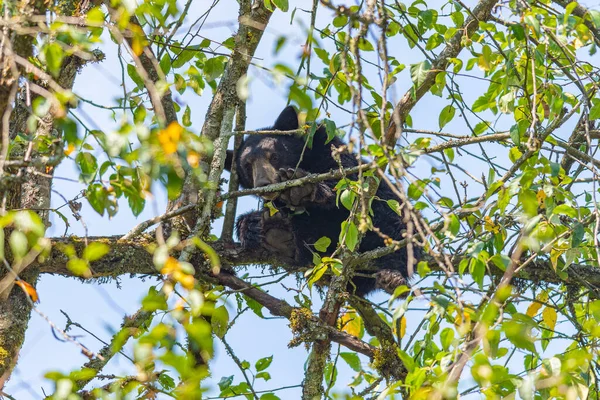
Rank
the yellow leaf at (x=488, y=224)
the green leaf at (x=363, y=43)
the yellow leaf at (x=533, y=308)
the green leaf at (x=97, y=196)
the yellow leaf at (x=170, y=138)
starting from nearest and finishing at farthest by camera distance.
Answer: the yellow leaf at (x=170, y=138), the green leaf at (x=97, y=196), the green leaf at (x=363, y=43), the yellow leaf at (x=488, y=224), the yellow leaf at (x=533, y=308)

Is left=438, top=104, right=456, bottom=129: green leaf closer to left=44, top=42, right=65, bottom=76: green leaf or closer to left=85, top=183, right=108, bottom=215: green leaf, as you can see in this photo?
left=85, top=183, right=108, bottom=215: green leaf

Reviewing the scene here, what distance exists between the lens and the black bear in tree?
6.47m

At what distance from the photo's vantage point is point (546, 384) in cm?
294

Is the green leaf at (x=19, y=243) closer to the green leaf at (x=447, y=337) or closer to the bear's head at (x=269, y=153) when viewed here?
the green leaf at (x=447, y=337)

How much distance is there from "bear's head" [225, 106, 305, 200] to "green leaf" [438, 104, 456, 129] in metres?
2.64

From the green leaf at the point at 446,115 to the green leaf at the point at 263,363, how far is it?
2154 mm

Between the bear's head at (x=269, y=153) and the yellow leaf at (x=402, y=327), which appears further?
the bear's head at (x=269, y=153)

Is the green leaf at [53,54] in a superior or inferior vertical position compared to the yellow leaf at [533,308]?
superior

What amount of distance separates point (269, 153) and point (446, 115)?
9.75ft

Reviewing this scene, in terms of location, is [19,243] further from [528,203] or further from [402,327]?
[402,327]

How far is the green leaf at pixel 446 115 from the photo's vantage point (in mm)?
5410

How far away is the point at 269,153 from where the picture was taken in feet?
26.3

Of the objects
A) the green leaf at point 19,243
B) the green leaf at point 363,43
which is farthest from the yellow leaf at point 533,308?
the green leaf at point 19,243

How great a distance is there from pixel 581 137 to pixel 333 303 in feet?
8.79
